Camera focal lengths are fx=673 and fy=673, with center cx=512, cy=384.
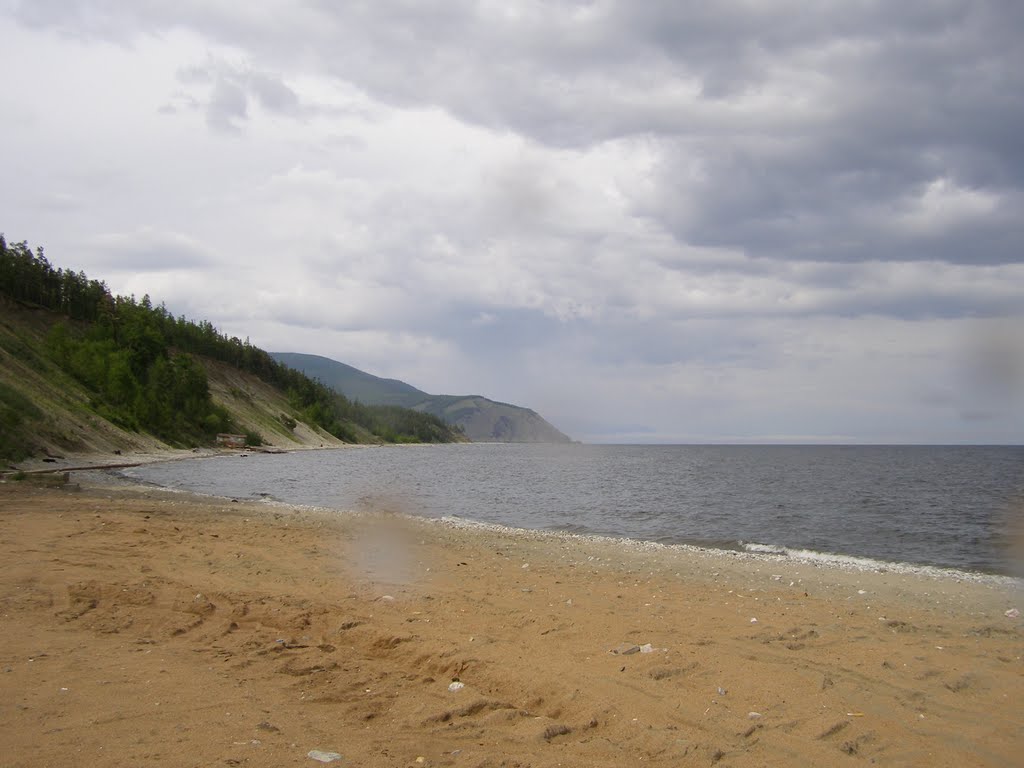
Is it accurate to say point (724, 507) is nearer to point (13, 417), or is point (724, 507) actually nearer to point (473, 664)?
point (473, 664)

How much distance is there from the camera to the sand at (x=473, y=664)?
561 centimetres

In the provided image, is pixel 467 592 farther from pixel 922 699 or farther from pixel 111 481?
pixel 111 481

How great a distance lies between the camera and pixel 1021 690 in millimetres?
7648

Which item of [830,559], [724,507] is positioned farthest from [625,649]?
[724,507]

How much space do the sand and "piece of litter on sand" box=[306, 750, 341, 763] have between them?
0.25ft

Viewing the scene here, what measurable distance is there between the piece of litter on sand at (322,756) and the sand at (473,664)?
0.25 feet

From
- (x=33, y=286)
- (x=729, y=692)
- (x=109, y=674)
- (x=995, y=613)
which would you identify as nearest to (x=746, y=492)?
(x=995, y=613)

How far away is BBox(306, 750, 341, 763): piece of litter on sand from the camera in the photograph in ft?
16.8

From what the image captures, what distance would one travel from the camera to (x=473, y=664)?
768cm

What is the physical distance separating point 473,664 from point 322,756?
2.72m

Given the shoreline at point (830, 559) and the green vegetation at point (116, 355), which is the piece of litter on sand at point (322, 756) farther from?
the green vegetation at point (116, 355)

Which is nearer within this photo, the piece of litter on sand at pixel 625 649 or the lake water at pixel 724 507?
the piece of litter on sand at pixel 625 649

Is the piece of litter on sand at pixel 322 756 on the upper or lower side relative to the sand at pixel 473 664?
upper

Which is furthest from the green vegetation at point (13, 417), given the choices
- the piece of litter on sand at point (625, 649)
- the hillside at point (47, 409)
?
the piece of litter on sand at point (625, 649)
